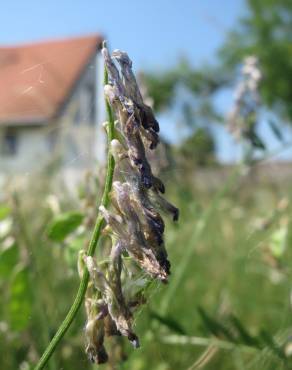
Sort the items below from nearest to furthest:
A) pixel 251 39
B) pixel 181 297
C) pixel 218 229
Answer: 1. pixel 181 297
2. pixel 218 229
3. pixel 251 39

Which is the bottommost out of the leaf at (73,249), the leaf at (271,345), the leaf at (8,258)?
the leaf at (271,345)

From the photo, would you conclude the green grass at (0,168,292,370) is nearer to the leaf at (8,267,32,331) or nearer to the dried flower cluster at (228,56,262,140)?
the leaf at (8,267,32,331)

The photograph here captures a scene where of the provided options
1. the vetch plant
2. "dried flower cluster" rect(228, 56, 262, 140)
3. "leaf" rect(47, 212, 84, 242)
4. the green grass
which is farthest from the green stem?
"dried flower cluster" rect(228, 56, 262, 140)

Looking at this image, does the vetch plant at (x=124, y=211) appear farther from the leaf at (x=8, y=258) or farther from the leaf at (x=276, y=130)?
the leaf at (x=276, y=130)

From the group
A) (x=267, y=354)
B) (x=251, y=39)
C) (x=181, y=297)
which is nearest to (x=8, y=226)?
(x=267, y=354)

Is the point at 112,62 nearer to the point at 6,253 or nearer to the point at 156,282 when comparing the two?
the point at 156,282

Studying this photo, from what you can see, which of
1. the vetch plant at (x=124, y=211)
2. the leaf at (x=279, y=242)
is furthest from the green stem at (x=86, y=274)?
the leaf at (x=279, y=242)
